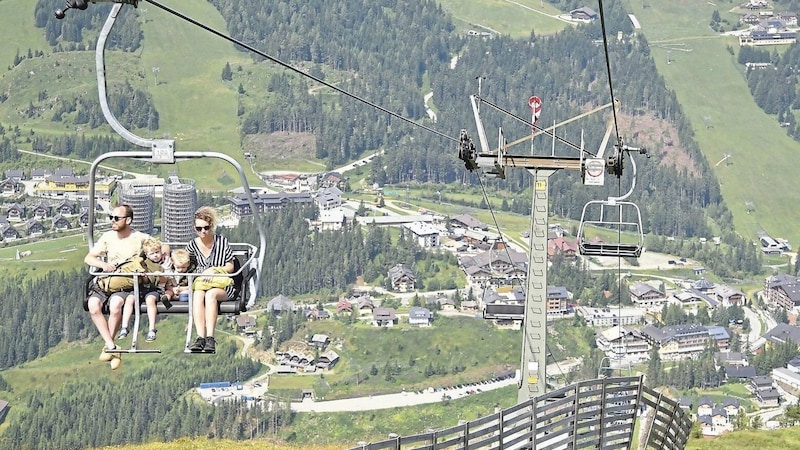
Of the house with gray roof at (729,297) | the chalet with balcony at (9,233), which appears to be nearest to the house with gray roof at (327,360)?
the house with gray roof at (729,297)

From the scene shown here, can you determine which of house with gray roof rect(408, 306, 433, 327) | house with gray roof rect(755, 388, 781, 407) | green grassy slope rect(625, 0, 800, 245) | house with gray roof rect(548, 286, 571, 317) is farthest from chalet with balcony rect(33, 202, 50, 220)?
house with gray roof rect(755, 388, 781, 407)

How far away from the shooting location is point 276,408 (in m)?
84.1

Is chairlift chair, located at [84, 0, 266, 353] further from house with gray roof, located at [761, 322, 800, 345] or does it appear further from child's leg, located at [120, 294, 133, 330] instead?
house with gray roof, located at [761, 322, 800, 345]

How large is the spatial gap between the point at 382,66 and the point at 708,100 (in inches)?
1428

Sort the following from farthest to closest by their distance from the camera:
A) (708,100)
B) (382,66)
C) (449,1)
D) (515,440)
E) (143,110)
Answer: (449,1)
(382,66)
(708,100)
(143,110)
(515,440)

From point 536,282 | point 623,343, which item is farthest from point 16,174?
point 536,282

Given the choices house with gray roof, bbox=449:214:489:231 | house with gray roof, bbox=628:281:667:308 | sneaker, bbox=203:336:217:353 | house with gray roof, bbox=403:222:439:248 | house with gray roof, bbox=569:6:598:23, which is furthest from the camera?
house with gray roof, bbox=569:6:598:23

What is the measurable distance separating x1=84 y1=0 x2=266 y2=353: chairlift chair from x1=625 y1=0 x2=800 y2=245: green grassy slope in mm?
123622

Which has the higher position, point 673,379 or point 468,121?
point 468,121

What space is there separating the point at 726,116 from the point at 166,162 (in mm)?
153552

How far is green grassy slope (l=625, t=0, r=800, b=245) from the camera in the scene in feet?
459

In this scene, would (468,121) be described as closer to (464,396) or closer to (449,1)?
(449,1)

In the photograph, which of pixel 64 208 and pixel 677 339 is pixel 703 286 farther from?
pixel 64 208

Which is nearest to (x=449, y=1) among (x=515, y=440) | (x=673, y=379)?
(x=673, y=379)
